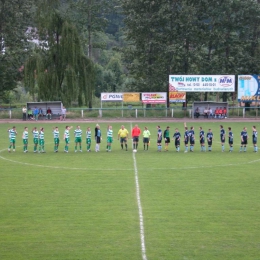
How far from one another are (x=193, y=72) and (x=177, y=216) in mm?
49686

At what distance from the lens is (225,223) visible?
51.4 feet

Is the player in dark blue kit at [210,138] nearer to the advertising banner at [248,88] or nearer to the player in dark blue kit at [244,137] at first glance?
the player in dark blue kit at [244,137]

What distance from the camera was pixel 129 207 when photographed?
57.5 ft

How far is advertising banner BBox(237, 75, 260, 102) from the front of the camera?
5450 cm

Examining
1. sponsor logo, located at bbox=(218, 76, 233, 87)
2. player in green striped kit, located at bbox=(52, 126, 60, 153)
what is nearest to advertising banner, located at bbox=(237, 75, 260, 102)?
sponsor logo, located at bbox=(218, 76, 233, 87)

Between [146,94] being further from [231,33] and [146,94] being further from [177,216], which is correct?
[177,216]

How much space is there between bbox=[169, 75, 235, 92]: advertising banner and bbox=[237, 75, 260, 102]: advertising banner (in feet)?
4.27

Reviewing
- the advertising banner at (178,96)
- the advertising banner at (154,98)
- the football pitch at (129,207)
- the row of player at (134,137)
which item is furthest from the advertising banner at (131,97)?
the football pitch at (129,207)

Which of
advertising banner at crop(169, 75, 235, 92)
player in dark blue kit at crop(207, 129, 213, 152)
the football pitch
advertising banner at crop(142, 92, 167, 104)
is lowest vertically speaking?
the football pitch

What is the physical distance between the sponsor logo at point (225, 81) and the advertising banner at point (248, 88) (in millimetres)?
1275

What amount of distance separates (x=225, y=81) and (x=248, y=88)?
2.57 metres

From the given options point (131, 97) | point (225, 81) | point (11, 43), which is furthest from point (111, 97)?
point (11, 43)

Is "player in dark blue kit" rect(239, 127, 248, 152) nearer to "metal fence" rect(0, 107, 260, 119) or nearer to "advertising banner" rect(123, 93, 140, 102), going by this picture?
"metal fence" rect(0, 107, 260, 119)

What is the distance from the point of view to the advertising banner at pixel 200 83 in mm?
55000
